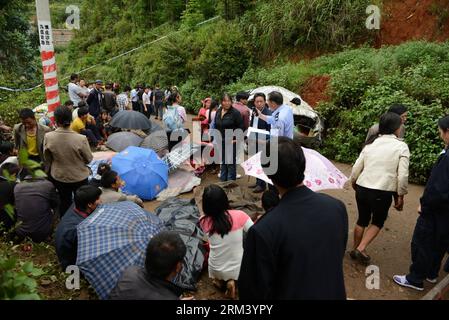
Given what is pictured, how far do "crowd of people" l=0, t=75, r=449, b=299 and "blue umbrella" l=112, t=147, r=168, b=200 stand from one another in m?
0.76

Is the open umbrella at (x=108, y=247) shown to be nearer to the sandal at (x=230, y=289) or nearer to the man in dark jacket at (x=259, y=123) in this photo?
the sandal at (x=230, y=289)

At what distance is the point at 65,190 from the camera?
5012 mm

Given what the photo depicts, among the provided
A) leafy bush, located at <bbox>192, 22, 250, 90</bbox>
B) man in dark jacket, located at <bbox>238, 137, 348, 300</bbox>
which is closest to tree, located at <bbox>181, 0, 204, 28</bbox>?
leafy bush, located at <bbox>192, 22, 250, 90</bbox>

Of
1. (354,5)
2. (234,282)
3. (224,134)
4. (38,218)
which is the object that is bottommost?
(234,282)

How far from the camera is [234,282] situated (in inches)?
152

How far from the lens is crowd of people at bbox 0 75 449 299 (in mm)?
1899

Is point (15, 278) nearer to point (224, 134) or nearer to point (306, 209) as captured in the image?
point (306, 209)

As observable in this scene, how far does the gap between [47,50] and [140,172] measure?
11.6 feet

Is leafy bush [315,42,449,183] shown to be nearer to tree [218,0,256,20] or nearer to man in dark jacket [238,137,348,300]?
man in dark jacket [238,137,348,300]

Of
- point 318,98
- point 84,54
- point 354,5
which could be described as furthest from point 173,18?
point 318,98

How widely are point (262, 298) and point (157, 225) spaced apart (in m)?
2.26

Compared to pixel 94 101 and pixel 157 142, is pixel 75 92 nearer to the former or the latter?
pixel 94 101

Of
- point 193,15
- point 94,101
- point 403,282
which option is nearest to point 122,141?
point 94,101

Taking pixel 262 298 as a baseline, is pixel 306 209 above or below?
above
